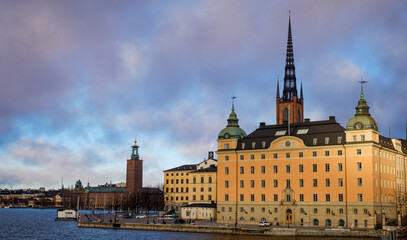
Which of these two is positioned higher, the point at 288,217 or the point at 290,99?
the point at 290,99

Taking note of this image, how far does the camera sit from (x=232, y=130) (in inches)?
4114

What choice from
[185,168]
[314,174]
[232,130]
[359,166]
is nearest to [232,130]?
[232,130]

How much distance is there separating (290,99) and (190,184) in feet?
123

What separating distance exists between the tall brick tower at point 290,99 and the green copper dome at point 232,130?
38621mm

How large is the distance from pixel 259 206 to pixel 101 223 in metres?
34.2

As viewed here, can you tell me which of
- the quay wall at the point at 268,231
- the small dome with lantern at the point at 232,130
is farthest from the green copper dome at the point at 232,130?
the quay wall at the point at 268,231

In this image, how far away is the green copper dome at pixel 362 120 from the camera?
286ft

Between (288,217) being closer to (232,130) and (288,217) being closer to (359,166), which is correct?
(359,166)

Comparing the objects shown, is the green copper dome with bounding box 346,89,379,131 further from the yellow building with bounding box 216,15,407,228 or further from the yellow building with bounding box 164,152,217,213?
the yellow building with bounding box 164,152,217,213

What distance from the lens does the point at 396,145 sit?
101 meters

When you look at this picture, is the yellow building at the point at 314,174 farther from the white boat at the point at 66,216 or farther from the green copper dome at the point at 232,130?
the white boat at the point at 66,216

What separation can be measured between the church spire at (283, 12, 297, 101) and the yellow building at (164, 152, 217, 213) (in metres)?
27.6

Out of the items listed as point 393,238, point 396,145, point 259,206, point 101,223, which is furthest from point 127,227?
point 393,238

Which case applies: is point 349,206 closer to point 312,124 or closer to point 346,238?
point 346,238
